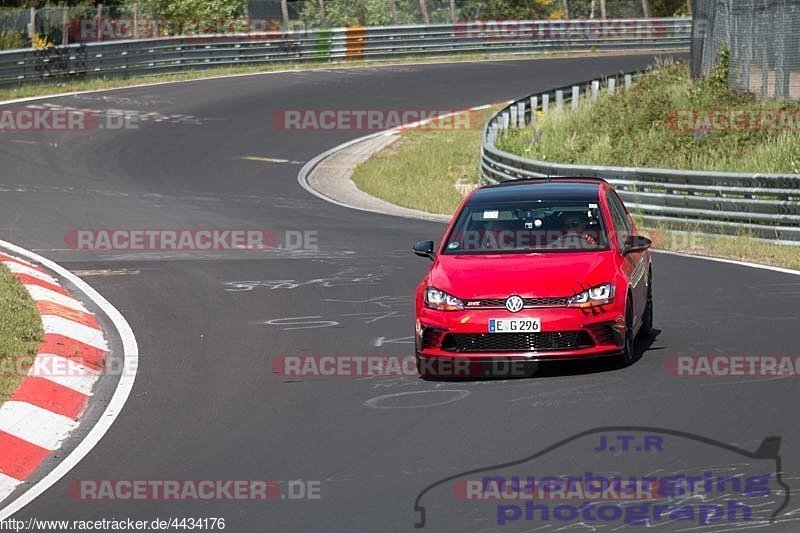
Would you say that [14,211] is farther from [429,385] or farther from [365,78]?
[365,78]

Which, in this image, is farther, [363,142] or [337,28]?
[337,28]

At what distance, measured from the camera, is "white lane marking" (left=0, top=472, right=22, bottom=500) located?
840 cm

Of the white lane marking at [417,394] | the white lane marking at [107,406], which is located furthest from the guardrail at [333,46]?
the white lane marking at [417,394]

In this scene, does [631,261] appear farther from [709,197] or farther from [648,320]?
[709,197]

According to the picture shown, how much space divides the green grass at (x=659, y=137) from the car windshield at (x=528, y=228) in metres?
12.9

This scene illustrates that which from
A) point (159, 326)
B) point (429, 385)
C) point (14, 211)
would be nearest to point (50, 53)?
point (14, 211)

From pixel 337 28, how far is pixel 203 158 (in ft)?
62.7

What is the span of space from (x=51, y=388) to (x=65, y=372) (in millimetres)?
639

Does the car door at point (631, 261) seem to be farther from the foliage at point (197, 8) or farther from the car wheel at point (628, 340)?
the foliage at point (197, 8)

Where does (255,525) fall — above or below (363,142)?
above

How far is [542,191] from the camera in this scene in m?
12.6

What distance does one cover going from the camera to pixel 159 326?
14125 mm

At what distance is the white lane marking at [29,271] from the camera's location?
1658 centimetres

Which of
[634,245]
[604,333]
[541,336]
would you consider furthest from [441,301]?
[634,245]
